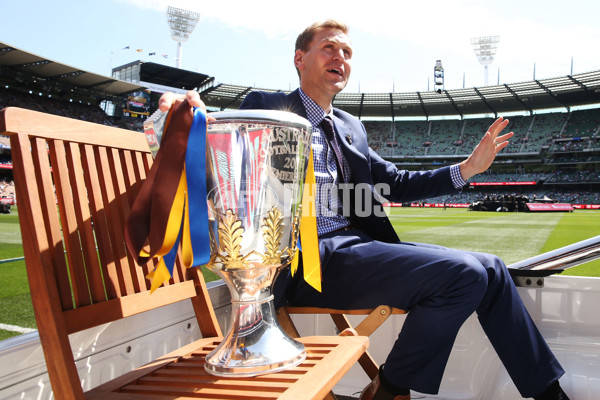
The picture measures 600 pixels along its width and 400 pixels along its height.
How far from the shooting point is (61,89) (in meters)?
27.1

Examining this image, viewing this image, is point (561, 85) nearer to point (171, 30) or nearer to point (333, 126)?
point (171, 30)

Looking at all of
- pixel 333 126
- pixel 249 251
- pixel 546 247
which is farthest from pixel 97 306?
pixel 546 247

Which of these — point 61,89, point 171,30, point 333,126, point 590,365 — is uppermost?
point 171,30

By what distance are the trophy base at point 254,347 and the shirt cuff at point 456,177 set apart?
988mm

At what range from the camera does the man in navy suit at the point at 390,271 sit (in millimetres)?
1156

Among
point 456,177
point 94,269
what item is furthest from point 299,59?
point 94,269

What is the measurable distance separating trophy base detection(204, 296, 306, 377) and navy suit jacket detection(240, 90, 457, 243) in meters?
0.69

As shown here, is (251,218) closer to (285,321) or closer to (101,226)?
(101,226)

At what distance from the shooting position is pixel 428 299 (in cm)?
119

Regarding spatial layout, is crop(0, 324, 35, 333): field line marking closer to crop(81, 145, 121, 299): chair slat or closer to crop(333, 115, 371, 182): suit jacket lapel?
crop(81, 145, 121, 299): chair slat

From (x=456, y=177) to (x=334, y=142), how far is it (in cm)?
48

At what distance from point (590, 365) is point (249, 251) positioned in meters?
1.30

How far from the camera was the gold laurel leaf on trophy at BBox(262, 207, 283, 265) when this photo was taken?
84 centimetres

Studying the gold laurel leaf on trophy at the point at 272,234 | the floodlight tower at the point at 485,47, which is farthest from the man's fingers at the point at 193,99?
the floodlight tower at the point at 485,47
